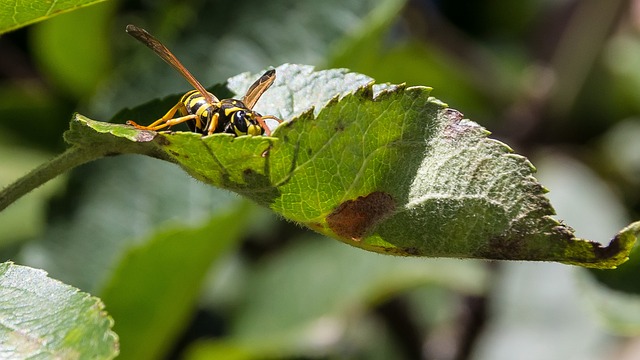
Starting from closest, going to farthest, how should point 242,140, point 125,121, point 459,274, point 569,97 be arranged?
point 242,140 → point 125,121 → point 459,274 → point 569,97

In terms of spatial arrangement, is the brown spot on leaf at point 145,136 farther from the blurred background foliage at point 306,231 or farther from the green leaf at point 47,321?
the blurred background foliage at point 306,231

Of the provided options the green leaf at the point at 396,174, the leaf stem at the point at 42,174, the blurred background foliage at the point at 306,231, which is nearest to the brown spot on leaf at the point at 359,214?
the green leaf at the point at 396,174

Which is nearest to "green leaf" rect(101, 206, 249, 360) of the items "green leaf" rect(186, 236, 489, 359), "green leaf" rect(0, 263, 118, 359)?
"green leaf" rect(186, 236, 489, 359)

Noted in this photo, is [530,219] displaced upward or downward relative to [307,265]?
downward

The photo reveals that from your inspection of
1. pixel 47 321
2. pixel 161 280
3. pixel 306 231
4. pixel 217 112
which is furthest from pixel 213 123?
pixel 306 231

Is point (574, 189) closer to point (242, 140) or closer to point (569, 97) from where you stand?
point (569, 97)

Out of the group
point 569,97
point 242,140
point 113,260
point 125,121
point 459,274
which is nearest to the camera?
point 242,140

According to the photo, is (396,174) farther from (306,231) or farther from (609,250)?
(306,231)

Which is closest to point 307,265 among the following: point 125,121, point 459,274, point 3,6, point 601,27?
point 459,274
